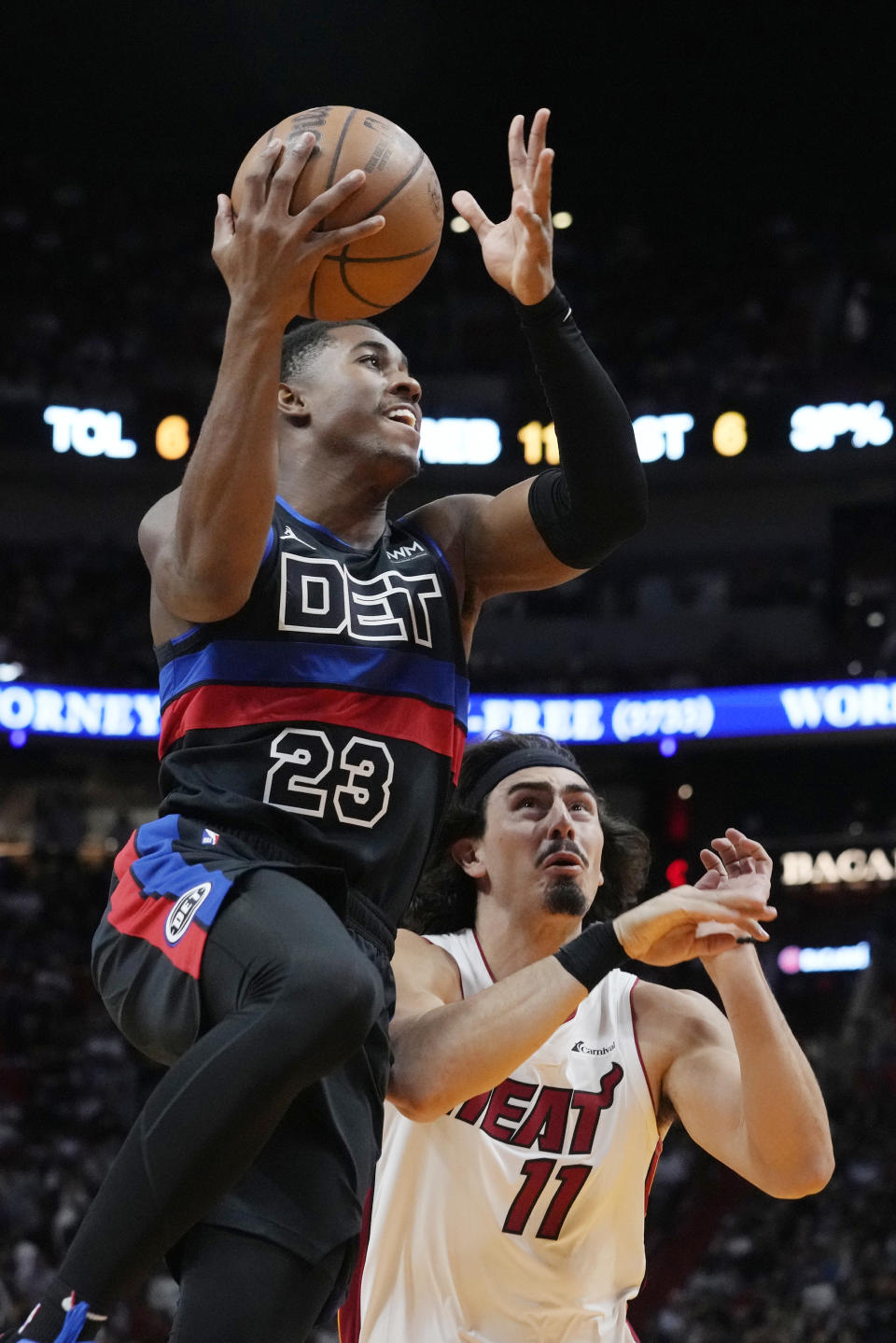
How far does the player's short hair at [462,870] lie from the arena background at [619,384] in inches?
459

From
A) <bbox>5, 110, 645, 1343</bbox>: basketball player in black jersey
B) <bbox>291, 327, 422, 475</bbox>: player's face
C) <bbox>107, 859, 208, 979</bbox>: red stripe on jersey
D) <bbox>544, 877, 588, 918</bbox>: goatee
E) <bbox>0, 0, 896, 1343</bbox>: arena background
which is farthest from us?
<bbox>0, 0, 896, 1343</bbox>: arena background

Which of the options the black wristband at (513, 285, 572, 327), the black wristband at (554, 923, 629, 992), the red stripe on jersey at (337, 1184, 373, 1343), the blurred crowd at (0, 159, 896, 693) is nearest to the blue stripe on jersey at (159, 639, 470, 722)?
the black wristband at (554, 923, 629, 992)

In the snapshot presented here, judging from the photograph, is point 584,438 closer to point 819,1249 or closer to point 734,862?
point 734,862

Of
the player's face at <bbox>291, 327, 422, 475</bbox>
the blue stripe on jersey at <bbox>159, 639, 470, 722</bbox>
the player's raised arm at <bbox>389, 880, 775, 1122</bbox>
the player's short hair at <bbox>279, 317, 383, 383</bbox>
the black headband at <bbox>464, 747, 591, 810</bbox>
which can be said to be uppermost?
the player's short hair at <bbox>279, 317, 383, 383</bbox>

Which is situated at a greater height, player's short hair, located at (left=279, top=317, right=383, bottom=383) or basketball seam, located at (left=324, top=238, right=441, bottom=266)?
basketball seam, located at (left=324, top=238, right=441, bottom=266)

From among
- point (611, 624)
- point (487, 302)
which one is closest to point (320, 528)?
point (611, 624)

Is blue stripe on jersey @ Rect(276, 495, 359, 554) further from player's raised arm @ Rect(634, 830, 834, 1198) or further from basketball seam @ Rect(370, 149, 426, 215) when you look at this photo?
player's raised arm @ Rect(634, 830, 834, 1198)

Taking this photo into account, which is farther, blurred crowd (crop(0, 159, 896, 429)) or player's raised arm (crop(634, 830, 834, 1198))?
blurred crowd (crop(0, 159, 896, 429))

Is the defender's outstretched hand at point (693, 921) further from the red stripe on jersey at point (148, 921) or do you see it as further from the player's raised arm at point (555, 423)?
the red stripe on jersey at point (148, 921)

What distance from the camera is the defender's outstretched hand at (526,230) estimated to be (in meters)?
3.07

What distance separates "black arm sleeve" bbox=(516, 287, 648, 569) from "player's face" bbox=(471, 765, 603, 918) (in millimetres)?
1170

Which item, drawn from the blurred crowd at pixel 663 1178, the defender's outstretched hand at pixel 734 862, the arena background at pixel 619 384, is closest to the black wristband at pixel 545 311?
the defender's outstretched hand at pixel 734 862

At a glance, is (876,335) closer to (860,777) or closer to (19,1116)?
(860,777)

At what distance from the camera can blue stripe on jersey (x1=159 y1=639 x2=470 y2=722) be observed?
120 inches
